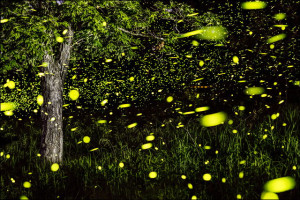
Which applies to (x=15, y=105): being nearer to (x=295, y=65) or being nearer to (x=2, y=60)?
(x=2, y=60)

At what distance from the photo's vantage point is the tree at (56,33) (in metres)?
3.47

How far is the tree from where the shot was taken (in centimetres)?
347

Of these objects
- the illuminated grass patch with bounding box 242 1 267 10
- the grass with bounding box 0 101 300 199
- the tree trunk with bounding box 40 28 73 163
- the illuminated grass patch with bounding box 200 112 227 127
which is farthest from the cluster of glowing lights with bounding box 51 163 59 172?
the illuminated grass patch with bounding box 242 1 267 10

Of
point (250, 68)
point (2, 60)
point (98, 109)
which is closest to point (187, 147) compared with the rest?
point (250, 68)

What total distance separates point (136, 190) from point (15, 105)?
24.5ft

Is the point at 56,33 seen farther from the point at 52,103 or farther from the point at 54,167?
the point at 54,167

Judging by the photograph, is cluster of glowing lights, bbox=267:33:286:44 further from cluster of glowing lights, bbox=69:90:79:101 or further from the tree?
cluster of glowing lights, bbox=69:90:79:101

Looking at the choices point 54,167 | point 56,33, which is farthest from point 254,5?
point 54,167

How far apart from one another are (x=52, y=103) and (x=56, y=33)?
1402 mm

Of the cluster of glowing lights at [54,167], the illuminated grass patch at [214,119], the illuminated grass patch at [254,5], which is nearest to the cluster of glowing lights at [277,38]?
the illuminated grass patch at [254,5]

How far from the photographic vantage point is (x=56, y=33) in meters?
3.61

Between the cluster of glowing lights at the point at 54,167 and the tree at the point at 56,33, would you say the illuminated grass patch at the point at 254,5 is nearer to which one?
the tree at the point at 56,33

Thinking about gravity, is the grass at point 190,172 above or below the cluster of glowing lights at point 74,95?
below

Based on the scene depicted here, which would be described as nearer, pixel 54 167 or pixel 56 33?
pixel 56 33
